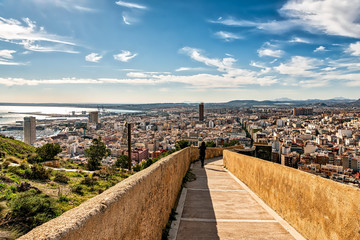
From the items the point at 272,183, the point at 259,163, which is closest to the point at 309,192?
the point at 272,183

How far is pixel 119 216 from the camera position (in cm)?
193

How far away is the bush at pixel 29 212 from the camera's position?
5.10 metres

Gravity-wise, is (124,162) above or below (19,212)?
below

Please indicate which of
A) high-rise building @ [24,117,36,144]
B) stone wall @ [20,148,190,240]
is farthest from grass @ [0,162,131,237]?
high-rise building @ [24,117,36,144]

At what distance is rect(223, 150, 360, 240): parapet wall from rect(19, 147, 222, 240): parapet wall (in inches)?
81.7

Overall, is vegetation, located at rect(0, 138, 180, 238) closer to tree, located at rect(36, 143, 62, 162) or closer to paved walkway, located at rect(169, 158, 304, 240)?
paved walkway, located at rect(169, 158, 304, 240)

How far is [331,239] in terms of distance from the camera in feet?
9.66

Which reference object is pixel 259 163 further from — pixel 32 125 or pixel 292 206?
pixel 32 125

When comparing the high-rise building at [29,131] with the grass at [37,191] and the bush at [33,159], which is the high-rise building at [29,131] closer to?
the bush at [33,159]

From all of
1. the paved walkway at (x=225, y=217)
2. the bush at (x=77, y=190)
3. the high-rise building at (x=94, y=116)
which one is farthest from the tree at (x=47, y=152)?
the high-rise building at (x=94, y=116)

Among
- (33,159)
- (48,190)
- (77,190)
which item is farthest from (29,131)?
(48,190)

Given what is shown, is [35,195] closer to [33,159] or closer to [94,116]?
[33,159]

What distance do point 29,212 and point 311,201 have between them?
5526 mm

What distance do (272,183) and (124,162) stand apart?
17705mm
